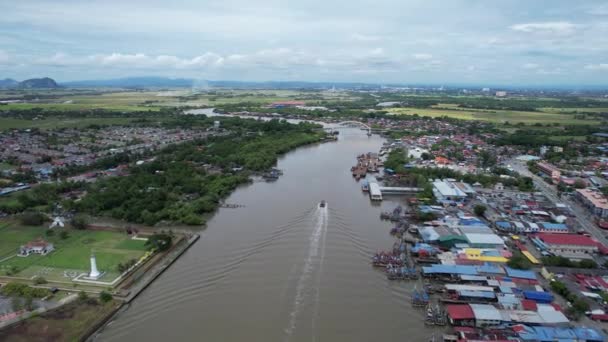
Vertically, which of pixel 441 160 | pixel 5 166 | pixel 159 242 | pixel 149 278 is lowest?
pixel 149 278

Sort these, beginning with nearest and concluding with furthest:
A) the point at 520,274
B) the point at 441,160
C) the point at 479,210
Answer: the point at 520,274 → the point at 479,210 → the point at 441,160

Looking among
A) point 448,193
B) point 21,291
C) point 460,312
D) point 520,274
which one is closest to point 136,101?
point 448,193

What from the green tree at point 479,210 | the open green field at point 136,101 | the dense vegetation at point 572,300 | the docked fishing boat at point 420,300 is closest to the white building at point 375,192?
the green tree at point 479,210

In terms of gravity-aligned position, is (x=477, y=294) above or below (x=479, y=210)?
below

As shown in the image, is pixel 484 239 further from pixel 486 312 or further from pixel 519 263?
pixel 486 312

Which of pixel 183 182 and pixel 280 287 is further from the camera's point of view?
pixel 183 182

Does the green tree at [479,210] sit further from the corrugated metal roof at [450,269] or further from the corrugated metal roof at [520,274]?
the corrugated metal roof at [450,269]

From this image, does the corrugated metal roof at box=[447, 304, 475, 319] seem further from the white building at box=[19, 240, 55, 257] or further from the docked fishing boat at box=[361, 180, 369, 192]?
the white building at box=[19, 240, 55, 257]
